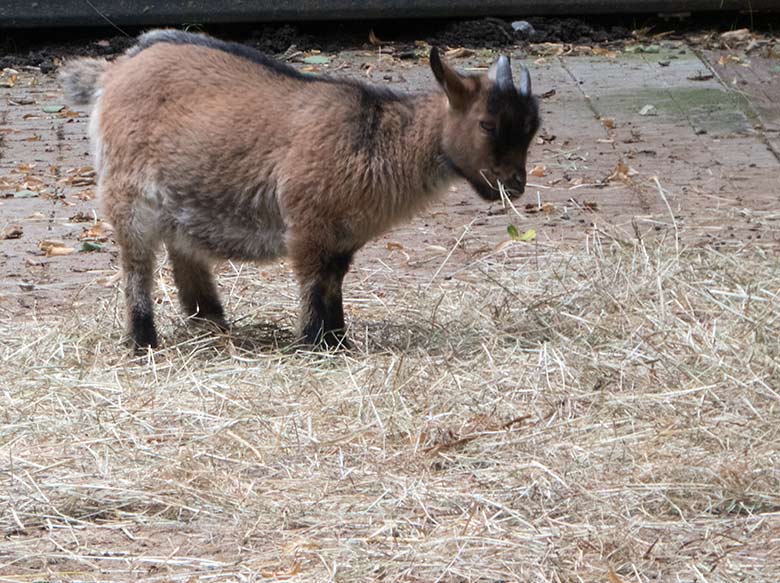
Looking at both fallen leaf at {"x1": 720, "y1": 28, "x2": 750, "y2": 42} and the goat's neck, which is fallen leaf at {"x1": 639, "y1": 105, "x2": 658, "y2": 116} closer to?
fallen leaf at {"x1": 720, "y1": 28, "x2": 750, "y2": 42}

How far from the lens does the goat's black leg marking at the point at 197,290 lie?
244 inches

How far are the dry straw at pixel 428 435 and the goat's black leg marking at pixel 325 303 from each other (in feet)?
0.37

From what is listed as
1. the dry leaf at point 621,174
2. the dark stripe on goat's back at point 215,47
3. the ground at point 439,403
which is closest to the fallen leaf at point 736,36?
the ground at point 439,403

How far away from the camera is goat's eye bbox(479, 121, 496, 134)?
18.9 feet

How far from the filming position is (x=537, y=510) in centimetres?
429

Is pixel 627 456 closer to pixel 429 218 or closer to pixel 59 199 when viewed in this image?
pixel 429 218

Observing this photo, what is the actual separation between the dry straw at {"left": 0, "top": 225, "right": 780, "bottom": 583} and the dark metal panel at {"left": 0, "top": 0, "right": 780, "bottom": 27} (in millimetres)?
4946

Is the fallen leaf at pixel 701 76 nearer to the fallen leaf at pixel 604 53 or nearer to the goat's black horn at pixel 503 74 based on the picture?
the fallen leaf at pixel 604 53

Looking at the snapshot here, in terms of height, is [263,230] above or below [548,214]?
above

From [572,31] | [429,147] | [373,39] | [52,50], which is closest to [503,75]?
[429,147]

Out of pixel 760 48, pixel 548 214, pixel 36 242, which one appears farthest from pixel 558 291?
pixel 760 48

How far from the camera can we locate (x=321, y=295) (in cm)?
584

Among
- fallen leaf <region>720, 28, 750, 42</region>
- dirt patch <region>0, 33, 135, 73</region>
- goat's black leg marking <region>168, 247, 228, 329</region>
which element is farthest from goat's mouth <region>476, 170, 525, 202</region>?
fallen leaf <region>720, 28, 750, 42</region>

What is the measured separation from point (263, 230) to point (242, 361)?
22.1 inches
